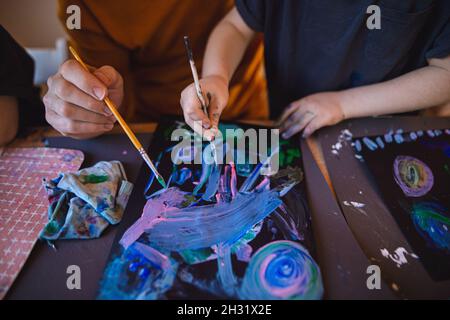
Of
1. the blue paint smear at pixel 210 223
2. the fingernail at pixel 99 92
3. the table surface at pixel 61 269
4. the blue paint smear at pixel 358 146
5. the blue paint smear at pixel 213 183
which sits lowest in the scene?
the table surface at pixel 61 269

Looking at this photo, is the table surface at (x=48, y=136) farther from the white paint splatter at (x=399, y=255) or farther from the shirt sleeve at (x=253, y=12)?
the shirt sleeve at (x=253, y=12)

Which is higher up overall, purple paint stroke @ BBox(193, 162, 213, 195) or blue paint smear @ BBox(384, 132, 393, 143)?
blue paint smear @ BBox(384, 132, 393, 143)

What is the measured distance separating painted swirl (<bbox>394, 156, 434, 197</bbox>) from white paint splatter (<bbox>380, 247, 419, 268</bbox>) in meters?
0.13

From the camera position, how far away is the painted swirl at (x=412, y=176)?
2.25 ft

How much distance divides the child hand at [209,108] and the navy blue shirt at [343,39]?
0.84ft

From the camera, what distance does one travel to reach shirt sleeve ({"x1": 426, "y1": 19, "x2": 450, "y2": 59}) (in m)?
0.75

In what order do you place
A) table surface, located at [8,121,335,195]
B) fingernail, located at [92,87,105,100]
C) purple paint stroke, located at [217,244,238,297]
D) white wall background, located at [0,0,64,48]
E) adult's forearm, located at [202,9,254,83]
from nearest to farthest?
purple paint stroke, located at [217,244,238,297] → fingernail, located at [92,87,105,100] → table surface, located at [8,121,335,195] → adult's forearm, located at [202,9,254,83] → white wall background, located at [0,0,64,48]

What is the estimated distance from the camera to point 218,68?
841 mm

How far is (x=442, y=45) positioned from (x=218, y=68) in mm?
528

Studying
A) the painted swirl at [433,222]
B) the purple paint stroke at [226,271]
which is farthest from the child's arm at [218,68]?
the painted swirl at [433,222]

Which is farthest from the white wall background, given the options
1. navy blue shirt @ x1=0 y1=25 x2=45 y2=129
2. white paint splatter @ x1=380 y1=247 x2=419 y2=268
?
white paint splatter @ x1=380 y1=247 x2=419 y2=268

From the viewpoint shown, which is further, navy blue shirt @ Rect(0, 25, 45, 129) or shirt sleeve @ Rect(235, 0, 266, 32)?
shirt sleeve @ Rect(235, 0, 266, 32)

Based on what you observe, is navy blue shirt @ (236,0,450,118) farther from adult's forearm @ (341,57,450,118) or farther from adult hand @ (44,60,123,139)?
adult hand @ (44,60,123,139)

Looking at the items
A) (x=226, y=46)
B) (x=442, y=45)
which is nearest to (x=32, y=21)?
(x=226, y=46)
